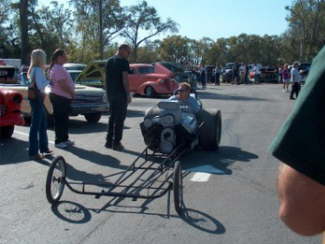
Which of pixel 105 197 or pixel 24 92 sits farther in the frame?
pixel 24 92

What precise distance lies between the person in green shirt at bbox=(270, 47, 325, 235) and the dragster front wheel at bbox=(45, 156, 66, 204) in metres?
4.51

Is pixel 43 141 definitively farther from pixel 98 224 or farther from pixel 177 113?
pixel 98 224

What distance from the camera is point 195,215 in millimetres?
5230

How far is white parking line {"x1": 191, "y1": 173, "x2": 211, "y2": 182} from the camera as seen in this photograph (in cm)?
676

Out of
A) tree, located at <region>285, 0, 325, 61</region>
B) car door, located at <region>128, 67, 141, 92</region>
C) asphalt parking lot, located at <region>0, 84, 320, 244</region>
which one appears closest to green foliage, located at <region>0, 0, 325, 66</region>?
tree, located at <region>285, 0, 325, 61</region>

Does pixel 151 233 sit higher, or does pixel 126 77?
pixel 126 77

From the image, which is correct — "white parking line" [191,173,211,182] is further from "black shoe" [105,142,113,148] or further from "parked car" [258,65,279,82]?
"parked car" [258,65,279,82]

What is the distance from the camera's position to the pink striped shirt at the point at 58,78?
8.89 m

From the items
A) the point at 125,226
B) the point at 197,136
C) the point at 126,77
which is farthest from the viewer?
the point at 126,77

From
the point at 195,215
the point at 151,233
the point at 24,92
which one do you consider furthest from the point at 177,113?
the point at 24,92

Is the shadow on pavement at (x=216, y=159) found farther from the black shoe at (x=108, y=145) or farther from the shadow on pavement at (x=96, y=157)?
the black shoe at (x=108, y=145)

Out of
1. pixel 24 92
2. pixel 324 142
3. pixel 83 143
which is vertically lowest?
pixel 83 143

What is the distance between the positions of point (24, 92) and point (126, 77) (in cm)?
388

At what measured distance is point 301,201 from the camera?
1178 mm
